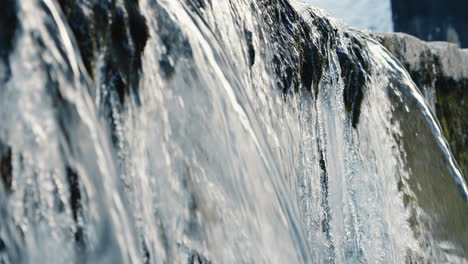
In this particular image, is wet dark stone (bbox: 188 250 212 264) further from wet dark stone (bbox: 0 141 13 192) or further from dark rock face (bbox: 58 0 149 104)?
wet dark stone (bbox: 0 141 13 192)

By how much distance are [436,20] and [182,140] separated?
23.3 feet

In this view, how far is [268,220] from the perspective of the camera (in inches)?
67.3

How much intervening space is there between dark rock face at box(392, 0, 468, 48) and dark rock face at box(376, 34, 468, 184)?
3.16m

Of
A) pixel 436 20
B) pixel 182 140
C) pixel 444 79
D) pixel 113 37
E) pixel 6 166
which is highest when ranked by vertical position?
pixel 113 37

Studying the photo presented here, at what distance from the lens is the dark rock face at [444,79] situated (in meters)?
4.30

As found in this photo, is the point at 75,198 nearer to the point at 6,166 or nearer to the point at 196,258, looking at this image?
the point at 6,166

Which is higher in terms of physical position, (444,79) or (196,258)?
(196,258)

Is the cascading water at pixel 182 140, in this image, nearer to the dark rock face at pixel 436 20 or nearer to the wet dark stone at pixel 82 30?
the wet dark stone at pixel 82 30

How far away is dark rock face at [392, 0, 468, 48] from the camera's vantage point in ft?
25.9

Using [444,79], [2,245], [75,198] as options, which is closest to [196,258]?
[75,198]

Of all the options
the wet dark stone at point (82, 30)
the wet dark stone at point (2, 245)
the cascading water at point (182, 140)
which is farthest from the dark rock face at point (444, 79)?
the wet dark stone at point (2, 245)

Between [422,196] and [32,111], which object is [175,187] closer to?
[32,111]

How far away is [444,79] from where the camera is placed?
456 cm

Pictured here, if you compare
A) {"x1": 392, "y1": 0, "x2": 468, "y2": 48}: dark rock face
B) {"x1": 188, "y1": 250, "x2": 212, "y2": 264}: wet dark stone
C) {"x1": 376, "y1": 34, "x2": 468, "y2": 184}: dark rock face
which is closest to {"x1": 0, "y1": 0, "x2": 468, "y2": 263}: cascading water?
{"x1": 188, "y1": 250, "x2": 212, "y2": 264}: wet dark stone
